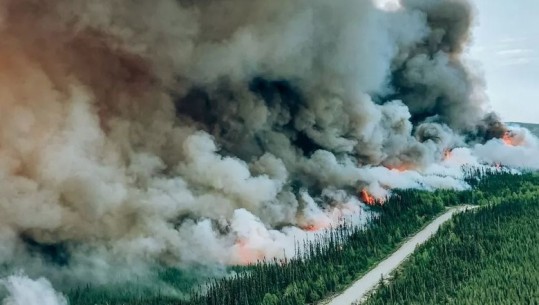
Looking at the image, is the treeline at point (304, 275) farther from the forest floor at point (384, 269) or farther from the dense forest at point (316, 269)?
the forest floor at point (384, 269)

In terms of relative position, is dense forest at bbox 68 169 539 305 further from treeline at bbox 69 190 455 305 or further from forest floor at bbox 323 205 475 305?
forest floor at bbox 323 205 475 305

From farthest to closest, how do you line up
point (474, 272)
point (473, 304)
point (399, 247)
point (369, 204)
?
point (369, 204), point (399, 247), point (474, 272), point (473, 304)

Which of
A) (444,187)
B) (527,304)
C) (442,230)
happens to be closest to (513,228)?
(442,230)

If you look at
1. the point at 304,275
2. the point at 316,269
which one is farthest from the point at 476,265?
the point at 304,275

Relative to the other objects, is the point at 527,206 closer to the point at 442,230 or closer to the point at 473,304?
the point at 442,230

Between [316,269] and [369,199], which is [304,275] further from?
[369,199]

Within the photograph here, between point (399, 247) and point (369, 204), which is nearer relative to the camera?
point (399, 247)

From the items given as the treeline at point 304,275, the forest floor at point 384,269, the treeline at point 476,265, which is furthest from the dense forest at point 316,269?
the treeline at point 476,265
